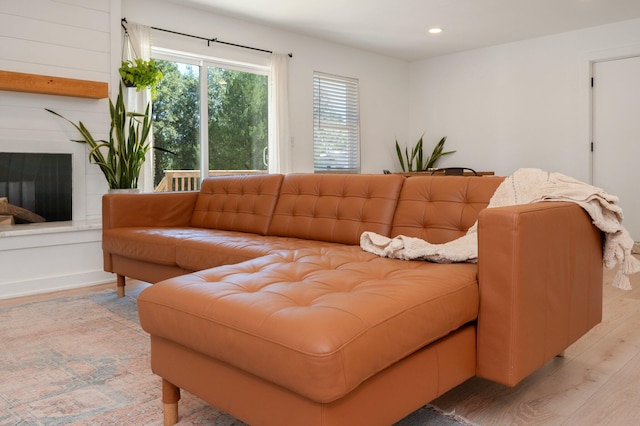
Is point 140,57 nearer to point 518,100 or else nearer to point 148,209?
point 148,209

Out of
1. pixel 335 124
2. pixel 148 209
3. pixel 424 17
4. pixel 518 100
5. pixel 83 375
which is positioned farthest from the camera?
pixel 335 124

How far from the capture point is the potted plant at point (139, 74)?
12.4ft

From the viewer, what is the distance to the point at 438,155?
6.32m

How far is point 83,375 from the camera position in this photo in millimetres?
1921

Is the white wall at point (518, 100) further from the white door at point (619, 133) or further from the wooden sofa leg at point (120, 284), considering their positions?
the wooden sofa leg at point (120, 284)

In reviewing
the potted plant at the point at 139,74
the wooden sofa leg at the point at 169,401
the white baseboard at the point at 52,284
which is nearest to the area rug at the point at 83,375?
the wooden sofa leg at the point at 169,401

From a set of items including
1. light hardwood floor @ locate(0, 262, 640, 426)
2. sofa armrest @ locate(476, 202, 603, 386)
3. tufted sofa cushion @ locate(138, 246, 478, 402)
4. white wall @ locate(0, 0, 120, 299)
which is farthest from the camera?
white wall @ locate(0, 0, 120, 299)

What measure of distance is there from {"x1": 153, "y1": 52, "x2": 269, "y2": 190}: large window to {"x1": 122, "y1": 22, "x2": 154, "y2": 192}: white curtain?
197 mm

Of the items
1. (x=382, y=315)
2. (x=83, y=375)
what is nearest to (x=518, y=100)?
(x=382, y=315)

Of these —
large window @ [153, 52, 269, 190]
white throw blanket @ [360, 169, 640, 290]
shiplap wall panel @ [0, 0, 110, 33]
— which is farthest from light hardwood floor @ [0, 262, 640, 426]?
shiplap wall panel @ [0, 0, 110, 33]

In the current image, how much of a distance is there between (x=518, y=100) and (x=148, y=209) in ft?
14.6

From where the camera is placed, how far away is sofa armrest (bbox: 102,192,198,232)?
10.6 feet

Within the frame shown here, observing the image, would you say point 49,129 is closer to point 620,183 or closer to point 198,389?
point 198,389

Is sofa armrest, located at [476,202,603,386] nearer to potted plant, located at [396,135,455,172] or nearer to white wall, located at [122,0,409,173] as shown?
→ white wall, located at [122,0,409,173]
